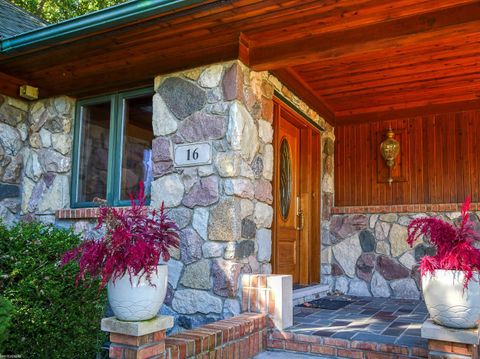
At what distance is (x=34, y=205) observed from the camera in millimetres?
4371

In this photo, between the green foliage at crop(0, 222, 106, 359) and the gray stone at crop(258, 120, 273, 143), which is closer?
the green foliage at crop(0, 222, 106, 359)

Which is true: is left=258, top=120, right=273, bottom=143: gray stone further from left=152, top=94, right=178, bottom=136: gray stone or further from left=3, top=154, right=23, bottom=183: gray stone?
left=3, top=154, right=23, bottom=183: gray stone

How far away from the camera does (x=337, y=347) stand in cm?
287

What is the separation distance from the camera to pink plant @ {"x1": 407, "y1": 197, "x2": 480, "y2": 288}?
2330 millimetres

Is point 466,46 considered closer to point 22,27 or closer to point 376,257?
point 376,257

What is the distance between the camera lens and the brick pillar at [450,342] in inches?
90.3

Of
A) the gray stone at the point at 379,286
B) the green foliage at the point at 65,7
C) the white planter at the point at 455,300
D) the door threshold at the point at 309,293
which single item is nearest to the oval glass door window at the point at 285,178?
the door threshold at the point at 309,293

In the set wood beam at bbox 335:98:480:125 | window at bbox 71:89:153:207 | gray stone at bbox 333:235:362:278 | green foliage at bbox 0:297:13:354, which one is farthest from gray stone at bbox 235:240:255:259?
wood beam at bbox 335:98:480:125

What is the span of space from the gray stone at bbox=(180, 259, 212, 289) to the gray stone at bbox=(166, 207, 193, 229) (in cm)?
32

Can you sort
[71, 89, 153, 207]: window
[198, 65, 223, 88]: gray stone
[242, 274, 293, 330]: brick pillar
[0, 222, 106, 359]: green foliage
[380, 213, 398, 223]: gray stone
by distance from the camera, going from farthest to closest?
[380, 213, 398, 223]: gray stone, [71, 89, 153, 207]: window, [198, 65, 223, 88]: gray stone, [242, 274, 293, 330]: brick pillar, [0, 222, 106, 359]: green foliage

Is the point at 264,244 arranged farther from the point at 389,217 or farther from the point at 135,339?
the point at 389,217

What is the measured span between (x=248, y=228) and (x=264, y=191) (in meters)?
0.39

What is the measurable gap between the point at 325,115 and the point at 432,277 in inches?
121

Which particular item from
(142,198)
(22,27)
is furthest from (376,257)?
(22,27)
